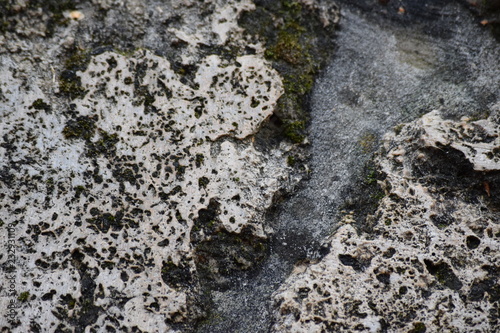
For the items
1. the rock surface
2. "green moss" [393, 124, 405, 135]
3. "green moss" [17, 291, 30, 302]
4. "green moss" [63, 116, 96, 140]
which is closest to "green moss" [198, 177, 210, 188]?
the rock surface

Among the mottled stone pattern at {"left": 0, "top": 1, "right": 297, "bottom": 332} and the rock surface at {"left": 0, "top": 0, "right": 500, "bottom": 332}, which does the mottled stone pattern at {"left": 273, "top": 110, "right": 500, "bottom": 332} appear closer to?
the rock surface at {"left": 0, "top": 0, "right": 500, "bottom": 332}

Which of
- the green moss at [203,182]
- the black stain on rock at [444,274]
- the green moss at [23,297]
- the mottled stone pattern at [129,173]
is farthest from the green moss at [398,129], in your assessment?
the green moss at [23,297]

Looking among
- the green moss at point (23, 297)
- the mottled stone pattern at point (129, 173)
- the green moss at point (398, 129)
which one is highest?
the green moss at point (398, 129)

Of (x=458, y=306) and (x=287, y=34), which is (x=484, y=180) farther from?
(x=287, y=34)

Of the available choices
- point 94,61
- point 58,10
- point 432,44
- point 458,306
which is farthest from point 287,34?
point 458,306

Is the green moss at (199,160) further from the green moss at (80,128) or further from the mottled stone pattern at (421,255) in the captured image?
the mottled stone pattern at (421,255)

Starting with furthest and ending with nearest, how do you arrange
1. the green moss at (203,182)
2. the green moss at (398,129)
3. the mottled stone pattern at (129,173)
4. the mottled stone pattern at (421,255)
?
the green moss at (398,129) < the green moss at (203,182) < the mottled stone pattern at (129,173) < the mottled stone pattern at (421,255)

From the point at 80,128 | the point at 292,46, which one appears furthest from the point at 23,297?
the point at 292,46
